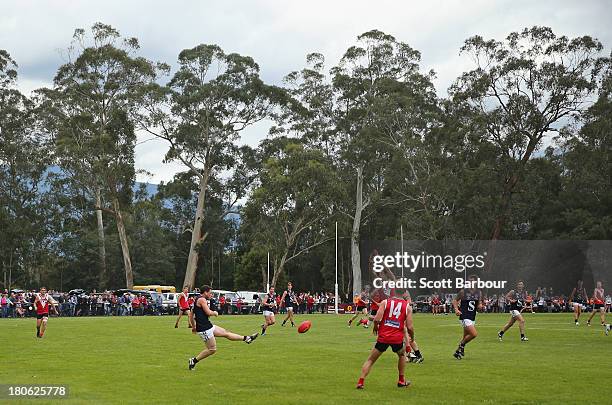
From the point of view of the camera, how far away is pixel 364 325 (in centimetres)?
3950

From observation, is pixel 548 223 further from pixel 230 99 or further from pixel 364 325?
pixel 364 325

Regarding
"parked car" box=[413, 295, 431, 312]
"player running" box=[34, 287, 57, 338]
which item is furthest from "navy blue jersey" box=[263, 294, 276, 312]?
"parked car" box=[413, 295, 431, 312]

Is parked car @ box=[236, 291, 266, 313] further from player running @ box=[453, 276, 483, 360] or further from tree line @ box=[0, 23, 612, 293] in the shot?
player running @ box=[453, 276, 483, 360]

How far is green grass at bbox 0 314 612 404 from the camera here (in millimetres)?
14219

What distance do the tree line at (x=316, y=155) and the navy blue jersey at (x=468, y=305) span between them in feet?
165

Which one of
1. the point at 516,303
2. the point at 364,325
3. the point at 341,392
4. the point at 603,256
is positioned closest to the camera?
the point at 341,392

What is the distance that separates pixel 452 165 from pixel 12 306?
40887 mm

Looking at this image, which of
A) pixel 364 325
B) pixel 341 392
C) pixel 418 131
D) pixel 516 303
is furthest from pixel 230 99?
pixel 341 392

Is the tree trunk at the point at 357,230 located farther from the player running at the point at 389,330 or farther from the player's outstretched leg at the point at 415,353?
the player running at the point at 389,330

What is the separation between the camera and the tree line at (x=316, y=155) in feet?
239

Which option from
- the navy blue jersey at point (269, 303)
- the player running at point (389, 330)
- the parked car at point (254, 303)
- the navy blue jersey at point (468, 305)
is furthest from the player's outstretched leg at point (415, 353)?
the parked car at point (254, 303)

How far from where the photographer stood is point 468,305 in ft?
71.9

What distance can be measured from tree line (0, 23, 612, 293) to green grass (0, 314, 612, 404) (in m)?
45.9

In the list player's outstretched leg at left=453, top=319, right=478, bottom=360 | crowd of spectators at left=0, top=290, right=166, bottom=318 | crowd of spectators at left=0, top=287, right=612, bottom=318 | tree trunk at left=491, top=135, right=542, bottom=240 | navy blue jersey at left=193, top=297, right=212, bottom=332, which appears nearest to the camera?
navy blue jersey at left=193, top=297, right=212, bottom=332
